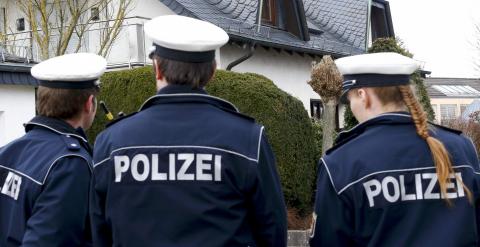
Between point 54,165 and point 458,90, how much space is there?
79.4m

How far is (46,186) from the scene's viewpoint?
13.6 feet

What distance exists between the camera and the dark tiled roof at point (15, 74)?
16.1 m

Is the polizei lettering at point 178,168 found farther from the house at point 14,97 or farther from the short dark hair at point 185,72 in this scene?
the house at point 14,97

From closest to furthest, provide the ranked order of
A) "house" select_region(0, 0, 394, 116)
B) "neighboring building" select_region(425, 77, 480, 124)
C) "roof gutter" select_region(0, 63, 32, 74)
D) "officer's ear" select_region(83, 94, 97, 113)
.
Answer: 1. "officer's ear" select_region(83, 94, 97, 113)
2. "roof gutter" select_region(0, 63, 32, 74)
3. "house" select_region(0, 0, 394, 116)
4. "neighboring building" select_region(425, 77, 480, 124)

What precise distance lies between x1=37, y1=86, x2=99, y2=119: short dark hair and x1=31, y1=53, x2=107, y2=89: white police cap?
0.03 meters

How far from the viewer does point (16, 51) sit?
22859mm

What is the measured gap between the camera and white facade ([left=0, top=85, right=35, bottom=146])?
1648 centimetres

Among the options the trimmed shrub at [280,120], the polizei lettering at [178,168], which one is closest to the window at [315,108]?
the trimmed shrub at [280,120]

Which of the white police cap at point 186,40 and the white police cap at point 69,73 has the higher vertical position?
the white police cap at point 186,40

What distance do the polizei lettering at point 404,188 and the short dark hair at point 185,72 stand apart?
0.83 m

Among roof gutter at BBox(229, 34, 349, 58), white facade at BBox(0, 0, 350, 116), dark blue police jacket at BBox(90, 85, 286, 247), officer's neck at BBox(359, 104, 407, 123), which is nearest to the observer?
dark blue police jacket at BBox(90, 85, 286, 247)

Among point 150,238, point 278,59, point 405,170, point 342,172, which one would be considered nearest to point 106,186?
point 150,238

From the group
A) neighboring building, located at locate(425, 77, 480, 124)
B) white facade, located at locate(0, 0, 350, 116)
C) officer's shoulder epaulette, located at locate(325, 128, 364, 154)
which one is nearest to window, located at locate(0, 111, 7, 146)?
white facade, located at locate(0, 0, 350, 116)

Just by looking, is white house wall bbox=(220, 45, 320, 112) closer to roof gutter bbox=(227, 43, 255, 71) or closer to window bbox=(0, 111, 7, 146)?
roof gutter bbox=(227, 43, 255, 71)
